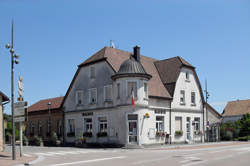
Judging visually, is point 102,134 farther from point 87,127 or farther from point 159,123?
point 159,123

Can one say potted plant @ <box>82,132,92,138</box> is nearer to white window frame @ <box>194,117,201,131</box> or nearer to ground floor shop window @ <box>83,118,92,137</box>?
ground floor shop window @ <box>83,118,92,137</box>

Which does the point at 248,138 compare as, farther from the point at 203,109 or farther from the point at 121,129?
the point at 121,129

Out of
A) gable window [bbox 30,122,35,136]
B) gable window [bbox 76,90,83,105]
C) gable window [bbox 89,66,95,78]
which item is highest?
gable window [bbox 89,66,95,78]

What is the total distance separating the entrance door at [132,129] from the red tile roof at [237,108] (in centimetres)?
3919

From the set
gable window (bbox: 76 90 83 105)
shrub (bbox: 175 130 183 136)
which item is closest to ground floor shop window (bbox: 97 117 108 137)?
gable window (bbox: 76 90 83 105)

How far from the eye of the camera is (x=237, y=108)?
6406cm

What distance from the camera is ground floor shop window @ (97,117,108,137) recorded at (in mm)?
32062

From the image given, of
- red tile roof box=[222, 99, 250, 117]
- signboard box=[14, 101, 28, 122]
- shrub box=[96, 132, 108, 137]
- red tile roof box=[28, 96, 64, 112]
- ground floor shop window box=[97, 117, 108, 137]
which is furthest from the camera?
red tile roof box=[222, 99, 250, 117]

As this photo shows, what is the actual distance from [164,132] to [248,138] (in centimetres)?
1471

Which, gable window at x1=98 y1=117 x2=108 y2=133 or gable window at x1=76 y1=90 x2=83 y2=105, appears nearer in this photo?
gable window at x1=98 y1=117 x2=108 y2=133

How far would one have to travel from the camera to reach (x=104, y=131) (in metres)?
32.3

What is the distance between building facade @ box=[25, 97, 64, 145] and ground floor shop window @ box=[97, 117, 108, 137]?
22.5 feet

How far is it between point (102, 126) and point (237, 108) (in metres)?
40.7

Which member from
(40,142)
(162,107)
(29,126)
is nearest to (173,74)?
(162,107)
